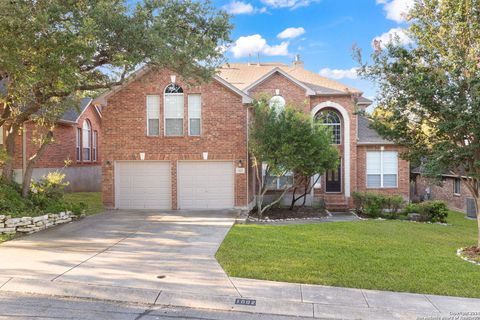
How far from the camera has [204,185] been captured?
15.8m

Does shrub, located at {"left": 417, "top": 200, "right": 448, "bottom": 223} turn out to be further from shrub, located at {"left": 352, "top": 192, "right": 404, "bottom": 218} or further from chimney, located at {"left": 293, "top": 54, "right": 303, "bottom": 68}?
chimney, located at {"left": 293, "top": 54, "right": 303, "bottom": 68}

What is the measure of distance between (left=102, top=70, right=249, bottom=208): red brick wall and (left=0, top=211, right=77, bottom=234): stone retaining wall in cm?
417

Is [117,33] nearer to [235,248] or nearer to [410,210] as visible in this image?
[235,248]

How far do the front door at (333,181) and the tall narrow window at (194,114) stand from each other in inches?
331

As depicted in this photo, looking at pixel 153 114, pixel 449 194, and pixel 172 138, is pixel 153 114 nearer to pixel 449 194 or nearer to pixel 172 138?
pixel 172 138

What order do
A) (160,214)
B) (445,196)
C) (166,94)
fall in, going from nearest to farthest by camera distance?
(160,214), (166,94), (445,196)

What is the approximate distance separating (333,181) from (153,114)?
1065cm

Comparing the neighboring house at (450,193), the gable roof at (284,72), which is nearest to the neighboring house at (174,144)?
the gable roof at (284,72)

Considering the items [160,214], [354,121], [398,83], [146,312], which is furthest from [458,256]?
[354,121]

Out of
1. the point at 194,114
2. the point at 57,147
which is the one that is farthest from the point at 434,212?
the point at 57,147

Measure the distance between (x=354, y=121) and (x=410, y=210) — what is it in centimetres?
561

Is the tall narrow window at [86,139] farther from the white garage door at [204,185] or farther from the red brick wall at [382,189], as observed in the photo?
the red brick wall at [382,189]

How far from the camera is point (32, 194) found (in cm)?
1232

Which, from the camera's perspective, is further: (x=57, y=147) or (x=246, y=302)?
(x=57, y=147)
